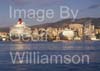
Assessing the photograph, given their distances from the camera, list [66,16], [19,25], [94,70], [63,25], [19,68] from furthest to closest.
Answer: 1. [94,70]
2. [19,68]
3. [63,25]
4. [19,25]
5. [66,16]

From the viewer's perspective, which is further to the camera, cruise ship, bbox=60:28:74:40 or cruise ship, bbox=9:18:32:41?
cruise ship, bbox=60:28:74:40

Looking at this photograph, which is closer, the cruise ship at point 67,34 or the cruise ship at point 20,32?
the cruise ship at point 20,32

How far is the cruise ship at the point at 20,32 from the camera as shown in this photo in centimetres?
492

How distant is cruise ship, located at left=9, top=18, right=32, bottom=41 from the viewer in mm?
4918

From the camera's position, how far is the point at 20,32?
500 centimetres

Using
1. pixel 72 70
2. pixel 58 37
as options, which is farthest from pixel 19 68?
pixel 58 37

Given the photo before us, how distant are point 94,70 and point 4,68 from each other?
5.10ft

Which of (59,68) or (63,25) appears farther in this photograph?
(59,68)

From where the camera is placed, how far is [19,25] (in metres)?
4.93

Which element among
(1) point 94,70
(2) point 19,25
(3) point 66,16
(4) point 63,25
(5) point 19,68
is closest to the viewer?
(3) point 66,16

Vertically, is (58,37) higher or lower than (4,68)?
higher

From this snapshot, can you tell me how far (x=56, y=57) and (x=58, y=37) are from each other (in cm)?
65

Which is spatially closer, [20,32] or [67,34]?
[20,32]

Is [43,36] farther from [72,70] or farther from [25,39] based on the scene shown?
[72,70]
